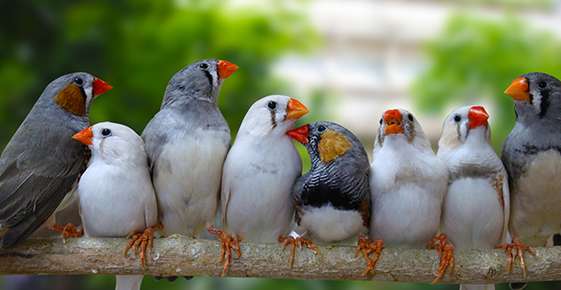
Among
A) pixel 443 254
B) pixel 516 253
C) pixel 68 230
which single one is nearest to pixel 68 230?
pixel 68 230

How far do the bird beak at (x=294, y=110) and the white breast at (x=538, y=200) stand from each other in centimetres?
74

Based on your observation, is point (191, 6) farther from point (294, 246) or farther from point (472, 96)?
point (294, 246)

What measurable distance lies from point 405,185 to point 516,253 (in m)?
0.41

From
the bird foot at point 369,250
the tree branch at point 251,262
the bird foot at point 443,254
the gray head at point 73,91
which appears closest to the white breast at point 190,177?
the tree branch at point 251,262

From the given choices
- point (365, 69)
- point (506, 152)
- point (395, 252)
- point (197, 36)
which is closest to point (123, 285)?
point (395, 252)

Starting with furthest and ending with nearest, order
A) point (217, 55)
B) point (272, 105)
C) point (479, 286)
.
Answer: point (217, 55), point (479, 286), point (272, 105)

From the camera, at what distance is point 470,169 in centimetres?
223

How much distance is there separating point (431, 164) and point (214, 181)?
677 mm

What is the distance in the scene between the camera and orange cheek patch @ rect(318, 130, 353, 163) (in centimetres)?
223

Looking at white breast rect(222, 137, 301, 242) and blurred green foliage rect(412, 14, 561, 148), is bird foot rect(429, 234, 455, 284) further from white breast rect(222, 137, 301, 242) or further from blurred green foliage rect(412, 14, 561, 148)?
blurred green foliage rect(412, 14, 561, 148)

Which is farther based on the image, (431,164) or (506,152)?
(506,152)

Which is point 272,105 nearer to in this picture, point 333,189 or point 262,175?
point 262,175

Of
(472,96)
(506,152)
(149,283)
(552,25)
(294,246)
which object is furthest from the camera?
(552,25)

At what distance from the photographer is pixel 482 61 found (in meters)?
4.74
